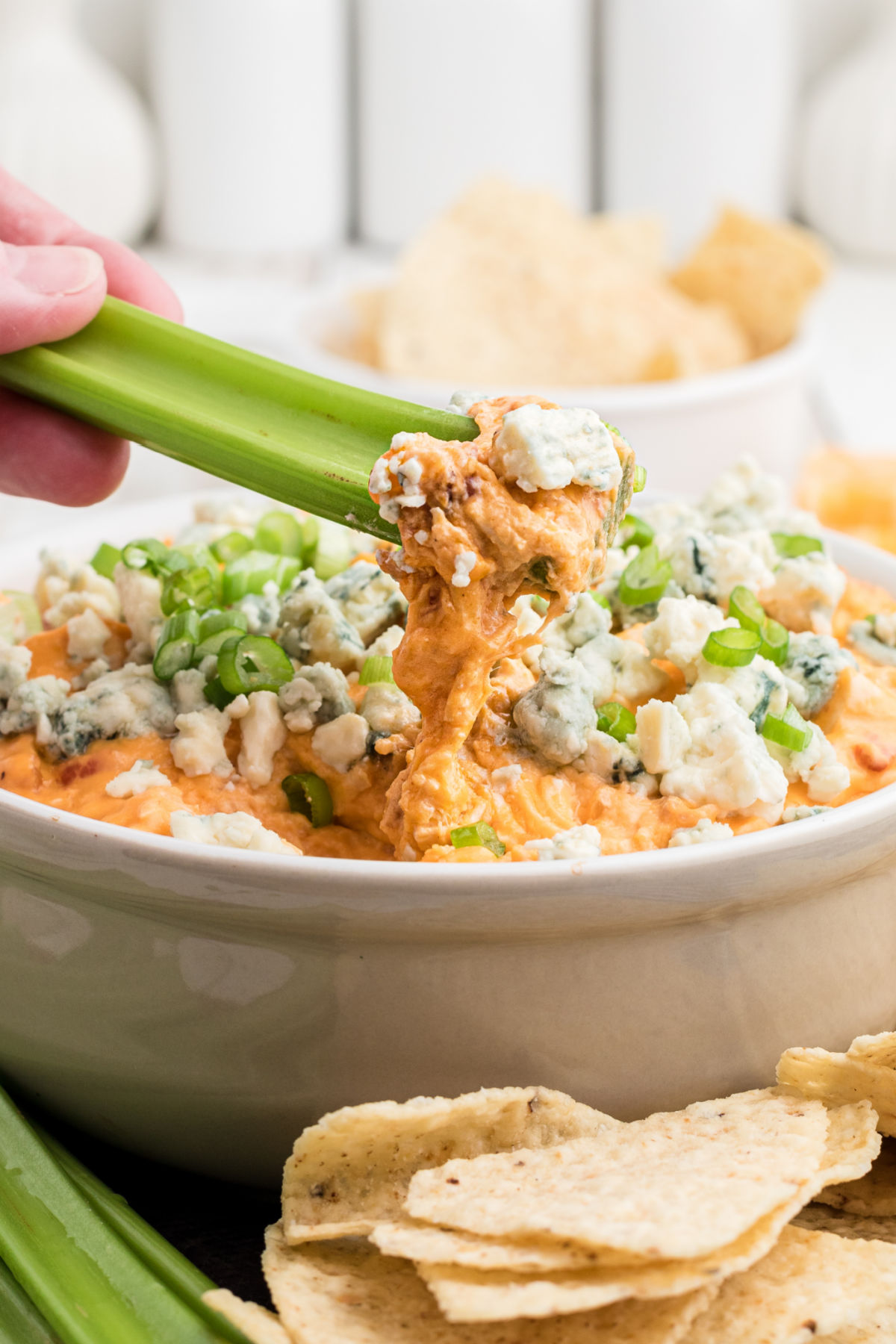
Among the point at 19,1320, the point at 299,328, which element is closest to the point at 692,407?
the point at 299,328

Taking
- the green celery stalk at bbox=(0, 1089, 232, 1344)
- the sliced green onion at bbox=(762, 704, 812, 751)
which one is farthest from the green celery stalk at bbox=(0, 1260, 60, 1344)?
the sliced green onion at bbox=(762, 704, 812, 751)

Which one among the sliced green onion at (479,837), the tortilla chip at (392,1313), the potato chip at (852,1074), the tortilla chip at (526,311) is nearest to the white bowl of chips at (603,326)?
the tortilla chip at (526,311)

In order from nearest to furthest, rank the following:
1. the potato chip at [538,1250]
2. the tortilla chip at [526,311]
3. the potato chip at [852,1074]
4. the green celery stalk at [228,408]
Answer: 1. the potato chip at [538,1250]
2. the potato chip at [852,1074]
3. the green celery stalk at [228,408]
4. the tortilla chip at [526,311]

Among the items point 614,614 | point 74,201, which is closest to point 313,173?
point 74,201

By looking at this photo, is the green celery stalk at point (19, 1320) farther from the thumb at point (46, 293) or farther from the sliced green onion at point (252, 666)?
the thumb at point (46, 293)

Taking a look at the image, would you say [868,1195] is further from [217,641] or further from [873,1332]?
[217,641]

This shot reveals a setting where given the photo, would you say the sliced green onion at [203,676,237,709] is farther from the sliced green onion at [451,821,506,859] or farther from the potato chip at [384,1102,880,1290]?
the potato chip at [384,1102,880,1290]
